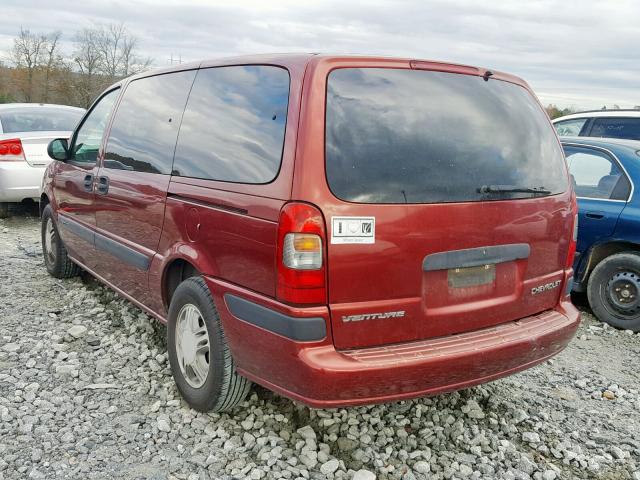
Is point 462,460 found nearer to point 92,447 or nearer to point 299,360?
point 299,360

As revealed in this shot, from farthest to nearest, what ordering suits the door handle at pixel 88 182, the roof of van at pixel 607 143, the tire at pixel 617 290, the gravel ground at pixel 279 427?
1. the roof of van at pixel 607 143
2. the tire at pixel 617 290
3. the door handle at pixel 88 182
4. the gravel ground at pixel 279 427

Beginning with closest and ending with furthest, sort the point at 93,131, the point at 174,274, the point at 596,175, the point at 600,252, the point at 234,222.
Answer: the point at 234,222, the point at 174,274, the point at 93,131, the point at 600,252, the point at 596,175

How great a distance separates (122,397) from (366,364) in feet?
5.34

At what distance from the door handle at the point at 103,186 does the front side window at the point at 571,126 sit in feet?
21.4

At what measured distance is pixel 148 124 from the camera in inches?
149

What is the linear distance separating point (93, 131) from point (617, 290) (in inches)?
170

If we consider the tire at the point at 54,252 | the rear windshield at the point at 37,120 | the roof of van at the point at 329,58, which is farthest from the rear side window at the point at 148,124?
the rear windshield at the point at 37,120

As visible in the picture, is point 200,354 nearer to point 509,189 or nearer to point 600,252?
point 509,189

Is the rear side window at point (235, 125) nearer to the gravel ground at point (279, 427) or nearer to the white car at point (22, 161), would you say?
the gravel ground at point (279, 427)

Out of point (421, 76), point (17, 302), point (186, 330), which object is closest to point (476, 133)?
point (421, 76)

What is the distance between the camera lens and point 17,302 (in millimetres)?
4879

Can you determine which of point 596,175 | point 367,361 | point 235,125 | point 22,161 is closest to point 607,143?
point 596,175

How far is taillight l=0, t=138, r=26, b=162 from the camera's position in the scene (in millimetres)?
7715

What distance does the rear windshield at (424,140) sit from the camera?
256cm
